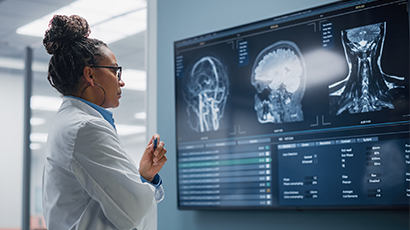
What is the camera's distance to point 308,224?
1.89 meters

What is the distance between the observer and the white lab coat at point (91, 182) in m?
1.19

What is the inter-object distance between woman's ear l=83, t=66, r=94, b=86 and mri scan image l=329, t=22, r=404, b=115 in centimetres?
101

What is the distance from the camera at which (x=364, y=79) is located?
5.74ft

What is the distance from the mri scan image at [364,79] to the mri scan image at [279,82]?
165 millimetres

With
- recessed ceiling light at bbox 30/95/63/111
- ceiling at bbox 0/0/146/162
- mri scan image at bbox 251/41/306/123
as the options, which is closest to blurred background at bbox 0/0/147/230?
ceiling at bbox 0/0/146/162

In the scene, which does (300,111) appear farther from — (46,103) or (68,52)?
(46,103)

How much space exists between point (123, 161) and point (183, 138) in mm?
1046

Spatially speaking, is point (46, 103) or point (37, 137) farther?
point (46, 103)

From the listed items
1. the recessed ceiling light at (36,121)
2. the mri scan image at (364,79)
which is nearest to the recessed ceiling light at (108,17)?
the recessed ceiling light at (36,121)

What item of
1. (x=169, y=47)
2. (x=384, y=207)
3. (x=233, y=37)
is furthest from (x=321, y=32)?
(x=169, y=47)

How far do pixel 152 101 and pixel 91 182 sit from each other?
1.39 meters

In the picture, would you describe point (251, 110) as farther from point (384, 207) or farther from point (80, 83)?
point (80, 83)

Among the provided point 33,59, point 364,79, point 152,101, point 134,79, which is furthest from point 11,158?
point 364,79

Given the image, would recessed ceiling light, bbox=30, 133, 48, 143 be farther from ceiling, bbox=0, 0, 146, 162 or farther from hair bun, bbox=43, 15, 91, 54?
hair bun, bbox=43, 15, 91, 54
